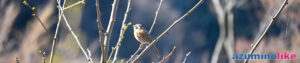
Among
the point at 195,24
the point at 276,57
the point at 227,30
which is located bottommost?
the point at 276,57

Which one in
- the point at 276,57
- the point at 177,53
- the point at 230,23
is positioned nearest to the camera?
the point at 230,23

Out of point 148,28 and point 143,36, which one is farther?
point 148,28

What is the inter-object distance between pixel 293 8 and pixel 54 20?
1728 mm

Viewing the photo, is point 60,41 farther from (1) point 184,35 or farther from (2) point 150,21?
(1) point 184,35

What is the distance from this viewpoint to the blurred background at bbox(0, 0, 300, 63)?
8.63 feet

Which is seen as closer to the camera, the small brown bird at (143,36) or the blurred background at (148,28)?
the small brown bird at (143,36)

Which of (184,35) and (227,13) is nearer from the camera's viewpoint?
(227,13)

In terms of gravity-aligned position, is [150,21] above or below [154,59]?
above

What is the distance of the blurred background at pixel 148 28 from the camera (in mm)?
2632

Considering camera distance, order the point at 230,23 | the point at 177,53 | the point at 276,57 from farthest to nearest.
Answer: the point at 177,53
the point at 276,57
the point at 230,23

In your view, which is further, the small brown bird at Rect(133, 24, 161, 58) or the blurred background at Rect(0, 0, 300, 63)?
the blurred background at Rect(0, 0, 300, 63)

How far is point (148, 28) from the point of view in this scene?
8.82ft

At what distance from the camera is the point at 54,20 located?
8.91ft

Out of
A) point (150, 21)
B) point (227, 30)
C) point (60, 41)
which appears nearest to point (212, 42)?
point (150, 21)
